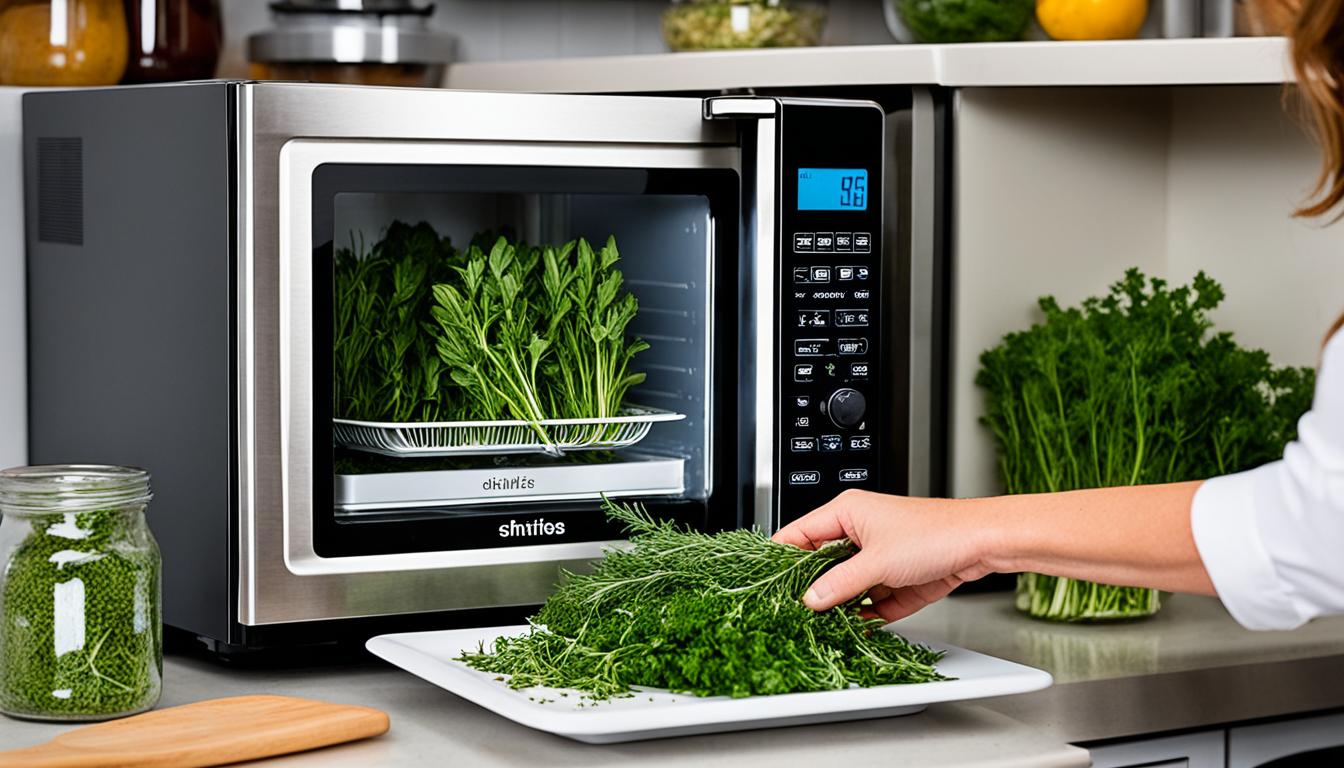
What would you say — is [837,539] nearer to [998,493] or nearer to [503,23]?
[998,493]

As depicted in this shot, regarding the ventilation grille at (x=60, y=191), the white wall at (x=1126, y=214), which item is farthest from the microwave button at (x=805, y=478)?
the ventilation grille at (x=60, y=191)

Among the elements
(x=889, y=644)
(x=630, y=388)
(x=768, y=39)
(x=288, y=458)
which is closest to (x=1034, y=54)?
(x=768, y=39)

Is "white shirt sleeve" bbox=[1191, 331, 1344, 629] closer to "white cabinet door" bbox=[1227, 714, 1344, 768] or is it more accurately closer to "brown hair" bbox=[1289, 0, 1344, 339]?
"brown hair" bbox=[1289, 0, 1344, 339]

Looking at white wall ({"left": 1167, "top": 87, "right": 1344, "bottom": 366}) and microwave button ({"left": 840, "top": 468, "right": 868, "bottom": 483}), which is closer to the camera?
microwave button ({"left": 840, "top": 468, "right": 868, "bottom": 483})

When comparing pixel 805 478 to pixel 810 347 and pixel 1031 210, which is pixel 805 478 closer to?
pixel 810 347

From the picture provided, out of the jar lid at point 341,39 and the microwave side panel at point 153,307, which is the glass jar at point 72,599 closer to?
the microwave side panel at point 153,307

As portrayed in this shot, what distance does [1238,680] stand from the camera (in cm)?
128

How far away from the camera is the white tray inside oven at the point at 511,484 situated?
1.21 m

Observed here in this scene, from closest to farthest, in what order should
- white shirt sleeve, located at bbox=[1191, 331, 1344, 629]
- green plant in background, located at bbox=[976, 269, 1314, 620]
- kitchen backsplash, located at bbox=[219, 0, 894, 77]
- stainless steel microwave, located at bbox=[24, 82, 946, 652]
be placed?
white shirt sleeve, located at bbox=[1191, 331, 1344, 629] < stainless steel microwave, located at bbox=[24, 82, 946, 652] < green plant in background, located at bbox=[976, 269, 1314, 620] < kitchen backsplash, located at bbox=[219, 0, 894, 77]

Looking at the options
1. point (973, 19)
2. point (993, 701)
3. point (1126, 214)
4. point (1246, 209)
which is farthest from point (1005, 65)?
point (993, 701)

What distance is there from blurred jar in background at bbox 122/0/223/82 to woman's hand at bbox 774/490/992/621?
0.77m

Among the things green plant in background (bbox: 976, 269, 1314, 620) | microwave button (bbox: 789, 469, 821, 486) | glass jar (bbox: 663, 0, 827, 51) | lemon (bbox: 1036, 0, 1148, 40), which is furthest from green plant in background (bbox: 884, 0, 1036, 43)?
microwave button (bbox: 789, 469, 821, 486)

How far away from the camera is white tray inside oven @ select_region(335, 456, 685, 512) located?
1205mm

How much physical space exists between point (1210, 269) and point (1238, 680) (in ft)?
1.64
